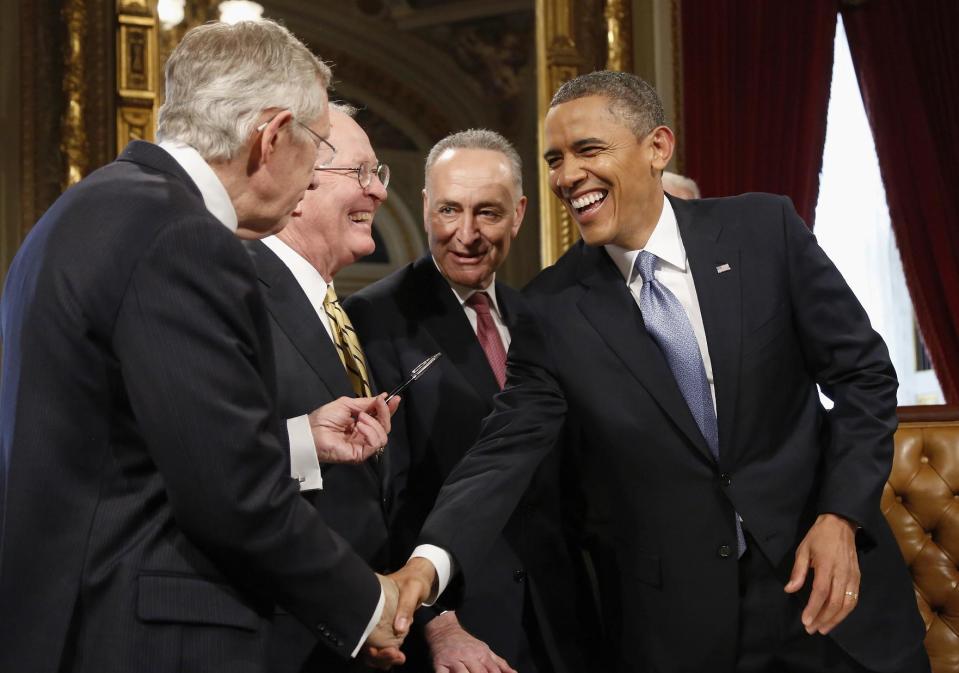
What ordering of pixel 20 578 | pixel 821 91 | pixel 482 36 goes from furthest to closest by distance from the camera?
pixel 821 91 < pixel 482 36 < pixel 20 578

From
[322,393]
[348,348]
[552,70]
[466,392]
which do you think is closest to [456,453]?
[466,392]

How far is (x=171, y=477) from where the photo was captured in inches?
55.1

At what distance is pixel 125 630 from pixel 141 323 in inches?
15.6

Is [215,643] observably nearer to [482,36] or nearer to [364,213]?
[364,213]

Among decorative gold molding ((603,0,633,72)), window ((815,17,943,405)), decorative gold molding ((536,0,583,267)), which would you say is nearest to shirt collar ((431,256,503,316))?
decorative gold molding ((536,0,583,267))

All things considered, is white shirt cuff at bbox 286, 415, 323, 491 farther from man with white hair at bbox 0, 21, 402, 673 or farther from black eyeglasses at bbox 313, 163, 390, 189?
black eyeglasses at bbox 313, 163, 390, 189

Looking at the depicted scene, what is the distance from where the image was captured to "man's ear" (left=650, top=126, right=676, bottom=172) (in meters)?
2.43

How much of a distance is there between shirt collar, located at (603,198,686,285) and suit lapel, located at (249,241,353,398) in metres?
0.67

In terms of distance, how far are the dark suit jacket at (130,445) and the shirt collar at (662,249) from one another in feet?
3.60

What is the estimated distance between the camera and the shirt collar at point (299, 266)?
230 cm

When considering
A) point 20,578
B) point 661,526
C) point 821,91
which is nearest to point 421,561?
point 661,526

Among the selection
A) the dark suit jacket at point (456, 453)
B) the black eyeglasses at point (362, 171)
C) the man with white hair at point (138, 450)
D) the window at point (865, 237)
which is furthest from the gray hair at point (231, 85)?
the window at point (865, 237)

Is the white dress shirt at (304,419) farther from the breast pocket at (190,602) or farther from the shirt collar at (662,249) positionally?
the shirt collar at (662,249)

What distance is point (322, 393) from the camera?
2.09 meters
